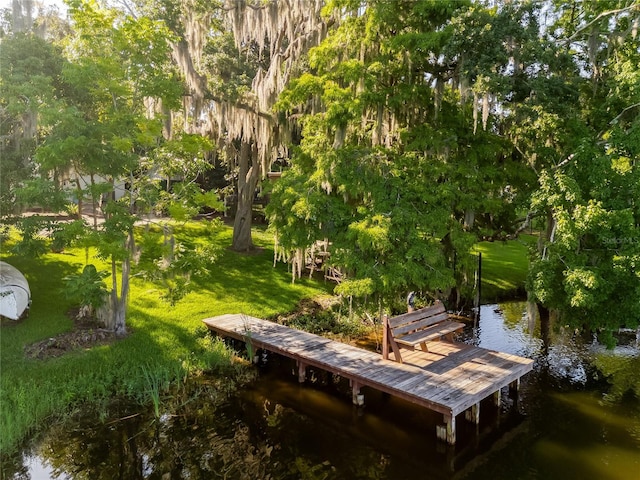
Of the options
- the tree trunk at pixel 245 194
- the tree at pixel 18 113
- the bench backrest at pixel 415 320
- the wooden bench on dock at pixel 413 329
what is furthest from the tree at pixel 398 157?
the tree at pixel 18 113

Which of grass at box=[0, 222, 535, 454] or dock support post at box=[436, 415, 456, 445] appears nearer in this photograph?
dock support post at box=[436, 415, 456, 445]

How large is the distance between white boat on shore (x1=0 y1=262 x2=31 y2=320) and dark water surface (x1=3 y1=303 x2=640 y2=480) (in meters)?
4.45

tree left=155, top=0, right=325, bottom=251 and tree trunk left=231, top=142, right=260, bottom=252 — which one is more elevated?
tree left=155, top=0, right=325, bottom=251

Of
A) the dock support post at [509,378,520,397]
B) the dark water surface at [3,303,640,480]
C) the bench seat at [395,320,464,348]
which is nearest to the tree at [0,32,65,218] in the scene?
the dark water surface at [3,303,640,480]

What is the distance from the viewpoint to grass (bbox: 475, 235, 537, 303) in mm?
19250

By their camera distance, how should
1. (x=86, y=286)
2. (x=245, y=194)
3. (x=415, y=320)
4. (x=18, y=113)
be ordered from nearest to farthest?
(x=86, y=286) → (x=415, y=320) → (x=18, y=113) → (x=245, y=194)

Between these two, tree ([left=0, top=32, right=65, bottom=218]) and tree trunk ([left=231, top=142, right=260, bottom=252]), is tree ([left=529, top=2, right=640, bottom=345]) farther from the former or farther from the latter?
tree ([left=0, top=32, right=65, bottom=218])

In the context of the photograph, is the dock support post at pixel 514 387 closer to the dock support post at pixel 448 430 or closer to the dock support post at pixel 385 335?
the dock support post at pixel 448 430

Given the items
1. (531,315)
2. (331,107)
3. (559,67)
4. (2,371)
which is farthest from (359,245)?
(2,371)

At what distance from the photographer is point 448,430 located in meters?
8.24

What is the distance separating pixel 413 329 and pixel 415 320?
438 mm

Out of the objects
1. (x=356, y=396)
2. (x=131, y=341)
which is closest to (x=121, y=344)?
(x=131, y=341)

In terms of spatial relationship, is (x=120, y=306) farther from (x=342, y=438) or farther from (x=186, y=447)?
(x=342, y=438)

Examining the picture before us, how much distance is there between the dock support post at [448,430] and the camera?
26.6 ft
